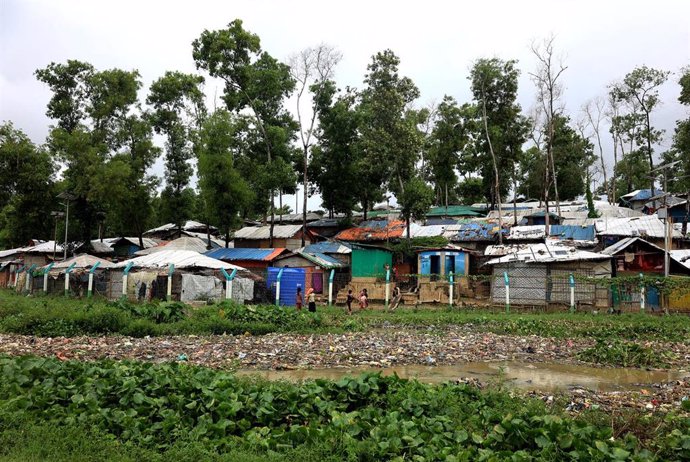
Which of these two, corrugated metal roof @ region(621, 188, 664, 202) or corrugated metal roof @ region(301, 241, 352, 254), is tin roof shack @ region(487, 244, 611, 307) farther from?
corrugated metal roof @ region(621, 188, 664, 202)

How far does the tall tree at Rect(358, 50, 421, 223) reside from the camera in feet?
102

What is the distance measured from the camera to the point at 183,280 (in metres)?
21.2

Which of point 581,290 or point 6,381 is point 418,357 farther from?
point 581,290

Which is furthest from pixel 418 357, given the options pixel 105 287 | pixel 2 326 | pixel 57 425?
pixel 105 287

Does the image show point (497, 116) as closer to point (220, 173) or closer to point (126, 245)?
point (220, 173)

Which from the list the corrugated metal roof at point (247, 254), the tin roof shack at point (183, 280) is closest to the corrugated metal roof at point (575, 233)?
the corrugated metal roof at point (247, 254)

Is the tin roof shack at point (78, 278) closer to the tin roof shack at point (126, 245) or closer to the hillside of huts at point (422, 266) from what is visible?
the hillside of huts at point (422, 266)

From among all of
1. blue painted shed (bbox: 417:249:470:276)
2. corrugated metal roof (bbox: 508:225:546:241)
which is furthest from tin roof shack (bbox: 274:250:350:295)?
corrugated metal roof (bbox: 508:225:546:241)

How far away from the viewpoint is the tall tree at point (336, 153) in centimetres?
3444

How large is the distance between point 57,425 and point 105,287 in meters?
19.5

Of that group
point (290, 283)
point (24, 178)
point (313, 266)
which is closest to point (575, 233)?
point (313, 266)

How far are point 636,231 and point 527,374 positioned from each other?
958 inches

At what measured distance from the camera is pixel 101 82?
31703 mm

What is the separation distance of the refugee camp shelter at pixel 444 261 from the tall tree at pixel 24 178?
27386mm
